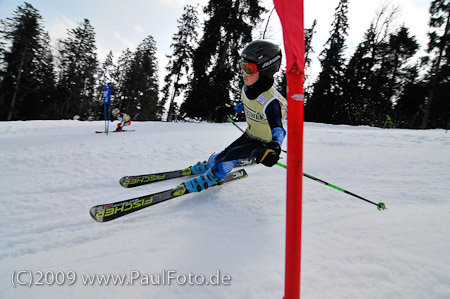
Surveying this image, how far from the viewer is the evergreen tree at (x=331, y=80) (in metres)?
26.0

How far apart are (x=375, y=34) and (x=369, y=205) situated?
3032 centimetres

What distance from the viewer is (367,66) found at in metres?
26.2

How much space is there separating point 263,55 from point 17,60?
39352 millimetres

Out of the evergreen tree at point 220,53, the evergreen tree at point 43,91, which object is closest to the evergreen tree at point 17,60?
the evergreen tree at point 43,91

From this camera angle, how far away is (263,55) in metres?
2.53

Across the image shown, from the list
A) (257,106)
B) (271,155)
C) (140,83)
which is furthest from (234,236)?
(140,83)

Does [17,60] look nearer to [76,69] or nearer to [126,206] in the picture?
[76,69]

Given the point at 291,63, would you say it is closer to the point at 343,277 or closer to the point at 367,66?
the point at 343,277

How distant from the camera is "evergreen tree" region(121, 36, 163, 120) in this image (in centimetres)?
3519

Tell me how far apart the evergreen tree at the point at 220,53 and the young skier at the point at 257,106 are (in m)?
14.2

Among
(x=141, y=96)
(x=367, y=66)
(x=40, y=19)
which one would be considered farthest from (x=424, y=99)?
(x=40, y=19)

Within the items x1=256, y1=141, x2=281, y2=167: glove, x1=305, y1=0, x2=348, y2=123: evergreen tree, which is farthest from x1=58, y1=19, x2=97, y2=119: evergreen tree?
x1=256, y1=141, x2=281, y2=167: glove

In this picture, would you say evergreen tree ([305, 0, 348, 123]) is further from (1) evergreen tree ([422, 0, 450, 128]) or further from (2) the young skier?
(2) the young skier

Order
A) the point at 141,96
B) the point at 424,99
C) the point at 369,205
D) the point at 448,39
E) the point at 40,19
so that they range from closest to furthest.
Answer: the point at 369,205 < the point at 448,39 < the point at 424,99 < the point at 40,19 < the point at 141,96
